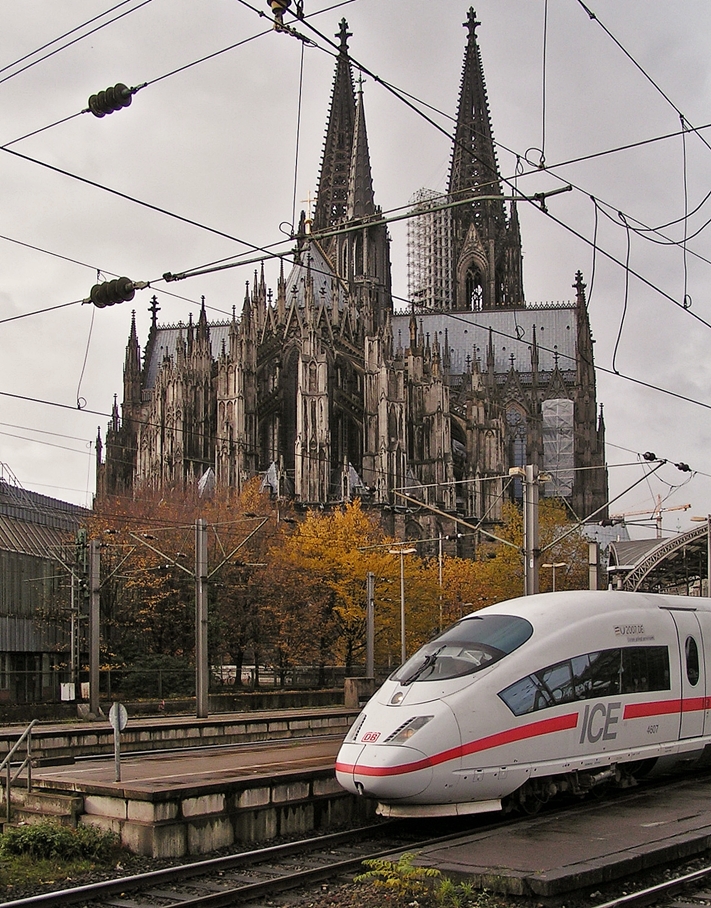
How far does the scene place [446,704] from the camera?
1475 cm

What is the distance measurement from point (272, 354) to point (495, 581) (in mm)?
30890

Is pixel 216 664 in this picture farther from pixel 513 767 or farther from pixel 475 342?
pixel 475 342

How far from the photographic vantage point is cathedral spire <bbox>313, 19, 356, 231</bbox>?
113 m

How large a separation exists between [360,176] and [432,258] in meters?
21.5

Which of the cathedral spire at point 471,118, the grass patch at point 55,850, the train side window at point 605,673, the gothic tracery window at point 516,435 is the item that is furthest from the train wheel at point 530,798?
the cathedral spire at point 471,118

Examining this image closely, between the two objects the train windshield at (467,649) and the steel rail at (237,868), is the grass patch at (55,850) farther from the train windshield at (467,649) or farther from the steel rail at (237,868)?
the train windshield at (467,649)

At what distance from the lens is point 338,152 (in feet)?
378

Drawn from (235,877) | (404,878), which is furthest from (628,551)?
(404,878)

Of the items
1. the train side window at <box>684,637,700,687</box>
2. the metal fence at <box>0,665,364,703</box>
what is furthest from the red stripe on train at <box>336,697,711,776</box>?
the metal fence at <box>0,665,364,703</box>

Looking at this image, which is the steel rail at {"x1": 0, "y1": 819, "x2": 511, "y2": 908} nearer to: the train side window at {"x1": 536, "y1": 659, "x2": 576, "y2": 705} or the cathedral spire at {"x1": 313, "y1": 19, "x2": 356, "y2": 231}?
the train side window at {"x1": 536, "y1": 659, "x2": 576, "y2": 705}

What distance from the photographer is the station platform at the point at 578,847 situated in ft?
36.5

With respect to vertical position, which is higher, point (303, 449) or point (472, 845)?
point (303, 449)

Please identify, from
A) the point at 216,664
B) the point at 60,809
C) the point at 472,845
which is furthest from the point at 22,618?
the point at 472,845

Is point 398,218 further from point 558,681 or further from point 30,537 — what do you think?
point 30,537
